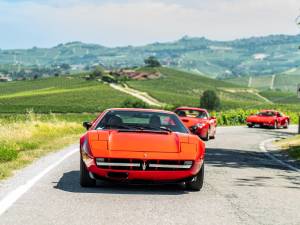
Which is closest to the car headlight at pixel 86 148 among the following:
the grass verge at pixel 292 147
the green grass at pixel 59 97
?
the grass verge at pixel 292 147

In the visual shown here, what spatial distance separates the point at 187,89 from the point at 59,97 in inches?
2029

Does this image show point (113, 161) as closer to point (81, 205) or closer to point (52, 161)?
point (81, 205)

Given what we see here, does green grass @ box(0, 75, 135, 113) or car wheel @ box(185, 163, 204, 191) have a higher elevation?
car wheel @ box(185, 163, 204, 191)

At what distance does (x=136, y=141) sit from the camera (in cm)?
898

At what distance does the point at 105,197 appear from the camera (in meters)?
8.21

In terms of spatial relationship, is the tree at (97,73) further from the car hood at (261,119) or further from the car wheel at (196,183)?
the car wheel at (196,183)

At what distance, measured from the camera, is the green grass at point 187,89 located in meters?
→ 133

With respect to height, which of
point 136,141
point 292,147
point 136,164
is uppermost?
point 136,141

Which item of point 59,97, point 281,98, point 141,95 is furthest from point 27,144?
point 281,98

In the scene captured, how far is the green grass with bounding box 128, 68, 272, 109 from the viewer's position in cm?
13338

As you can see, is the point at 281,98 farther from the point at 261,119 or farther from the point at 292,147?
the point at 292,147

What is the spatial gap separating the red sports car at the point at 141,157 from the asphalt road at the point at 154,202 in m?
0.24

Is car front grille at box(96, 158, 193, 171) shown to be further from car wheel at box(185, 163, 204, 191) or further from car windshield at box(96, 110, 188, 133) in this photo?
car windshield at box(96, 110, 188, 133)

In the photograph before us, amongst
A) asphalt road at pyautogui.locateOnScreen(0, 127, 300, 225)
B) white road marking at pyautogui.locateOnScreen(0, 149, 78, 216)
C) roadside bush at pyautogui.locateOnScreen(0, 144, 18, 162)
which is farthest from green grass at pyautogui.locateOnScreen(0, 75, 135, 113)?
asphalt road at pyautogui.locateOnScreen(0, 127, 300, 225)
